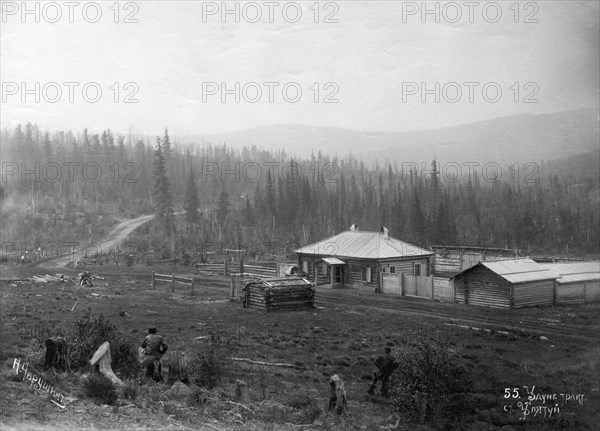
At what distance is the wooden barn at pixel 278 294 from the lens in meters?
21.1

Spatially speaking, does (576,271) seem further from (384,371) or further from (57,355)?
(57,355)

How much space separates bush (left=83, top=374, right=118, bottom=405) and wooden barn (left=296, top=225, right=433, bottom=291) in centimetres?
1586

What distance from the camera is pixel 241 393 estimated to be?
11.3m

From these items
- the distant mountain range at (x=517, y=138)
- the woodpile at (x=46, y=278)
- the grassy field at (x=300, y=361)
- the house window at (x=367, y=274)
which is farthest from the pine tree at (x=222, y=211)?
the distant mountain range at (x=517, y=138)

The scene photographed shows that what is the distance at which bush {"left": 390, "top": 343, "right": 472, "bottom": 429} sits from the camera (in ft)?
35.2

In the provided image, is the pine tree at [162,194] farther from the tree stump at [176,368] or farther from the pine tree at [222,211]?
the tree stump at [176,368]

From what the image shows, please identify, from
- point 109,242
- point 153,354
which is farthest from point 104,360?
point 109,242

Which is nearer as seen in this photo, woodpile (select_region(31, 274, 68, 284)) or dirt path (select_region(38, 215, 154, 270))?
woodpile (select_region(31, 274, 68, 284))

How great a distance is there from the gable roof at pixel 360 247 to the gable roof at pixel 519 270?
6585mm

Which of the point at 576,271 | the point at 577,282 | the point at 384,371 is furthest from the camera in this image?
the point at 576,271

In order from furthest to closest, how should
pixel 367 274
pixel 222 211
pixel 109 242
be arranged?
pixel 222 211
pixel 367 274
pixel 109 242

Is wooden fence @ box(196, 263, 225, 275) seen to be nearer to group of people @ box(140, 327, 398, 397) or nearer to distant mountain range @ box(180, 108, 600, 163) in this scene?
distant mountain range @ box(180, 108, 600, 163)

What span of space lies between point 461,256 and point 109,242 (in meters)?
17.9

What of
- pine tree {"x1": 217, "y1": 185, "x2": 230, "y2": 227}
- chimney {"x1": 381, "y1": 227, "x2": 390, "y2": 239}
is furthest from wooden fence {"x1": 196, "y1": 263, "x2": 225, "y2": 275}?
chimney {"x1": 381, "y1": 227, "x2": 390, "y2": 239}
